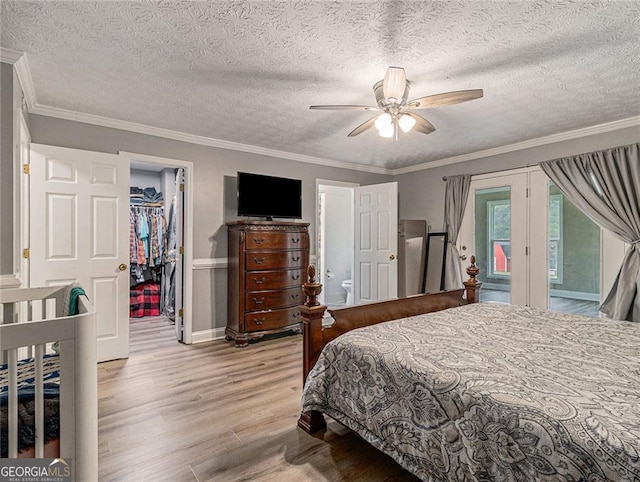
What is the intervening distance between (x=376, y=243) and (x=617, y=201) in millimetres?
2657

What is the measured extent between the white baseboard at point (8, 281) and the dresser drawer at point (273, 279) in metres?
2.06

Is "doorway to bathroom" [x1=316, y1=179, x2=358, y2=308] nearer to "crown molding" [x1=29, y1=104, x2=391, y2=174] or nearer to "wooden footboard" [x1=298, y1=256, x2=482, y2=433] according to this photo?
"crown molding" [x1=29, y1=104, x2=391, y2=174]

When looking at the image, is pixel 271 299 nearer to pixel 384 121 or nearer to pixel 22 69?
pixel 384 121

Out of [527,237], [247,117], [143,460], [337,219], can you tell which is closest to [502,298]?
[527,237]

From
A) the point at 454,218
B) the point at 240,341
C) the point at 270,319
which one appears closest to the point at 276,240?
the point at 270,319

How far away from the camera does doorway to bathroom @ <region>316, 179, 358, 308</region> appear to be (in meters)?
6.36

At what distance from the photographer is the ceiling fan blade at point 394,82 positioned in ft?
6.68

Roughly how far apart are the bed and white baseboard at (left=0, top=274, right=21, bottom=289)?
1.73 m

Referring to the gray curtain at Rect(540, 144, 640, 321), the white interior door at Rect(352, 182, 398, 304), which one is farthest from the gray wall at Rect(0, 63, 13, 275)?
the gray curtain at Rect(540, 144, 640, 321)

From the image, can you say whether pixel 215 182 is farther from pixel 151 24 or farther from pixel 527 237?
pixel 527 237

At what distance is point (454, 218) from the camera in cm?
483

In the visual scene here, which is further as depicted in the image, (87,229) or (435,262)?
(435,262)

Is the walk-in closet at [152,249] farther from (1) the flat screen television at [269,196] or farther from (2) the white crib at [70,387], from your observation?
(2) the white crib at [70,387]

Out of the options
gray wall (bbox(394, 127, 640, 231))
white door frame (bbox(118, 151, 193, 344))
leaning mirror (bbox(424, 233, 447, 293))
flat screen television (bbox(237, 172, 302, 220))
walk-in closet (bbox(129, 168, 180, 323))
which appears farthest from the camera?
walk-in closet (bbox(129, 168, 180, 323))
